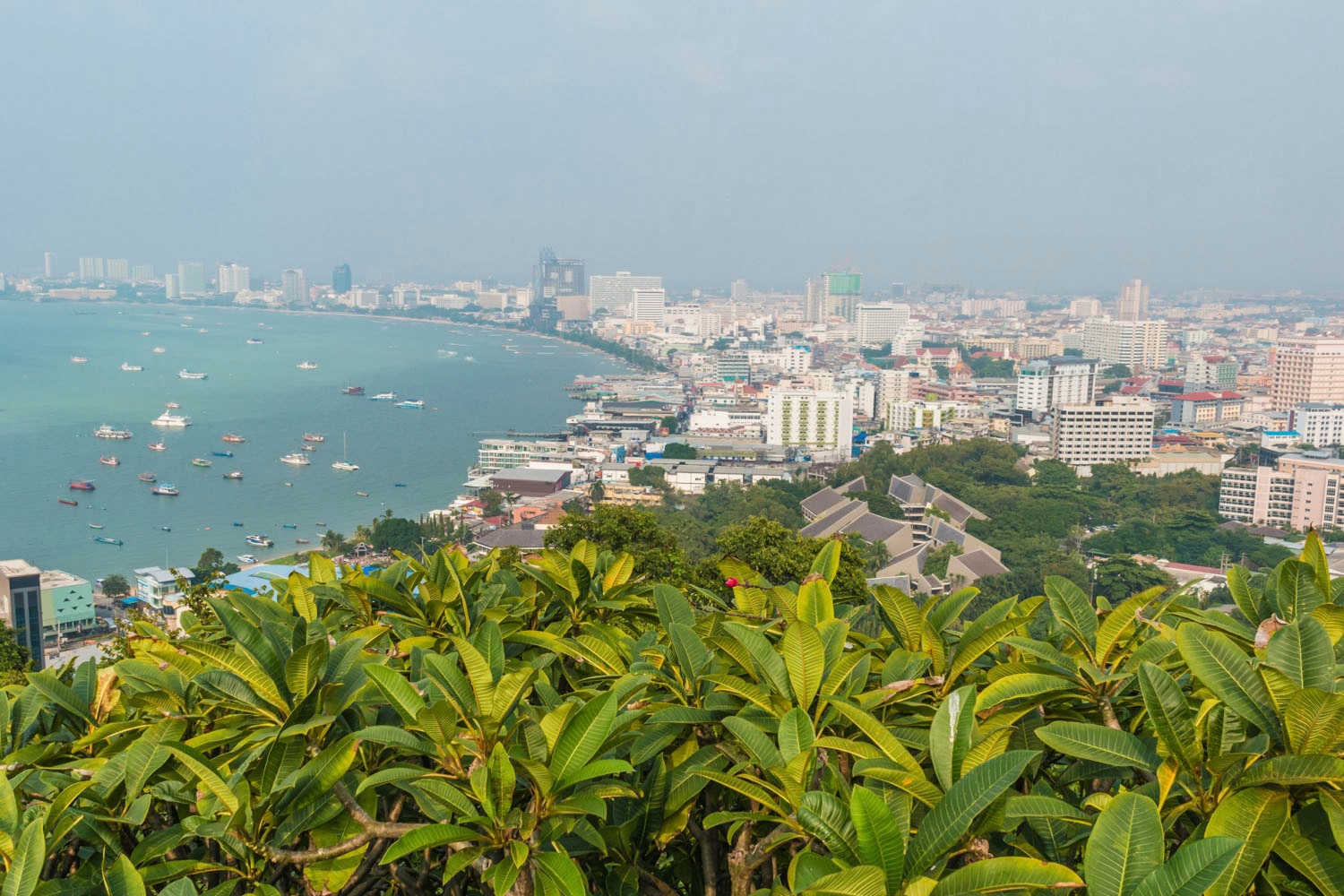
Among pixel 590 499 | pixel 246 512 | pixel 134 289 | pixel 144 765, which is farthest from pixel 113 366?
pixel 134 289

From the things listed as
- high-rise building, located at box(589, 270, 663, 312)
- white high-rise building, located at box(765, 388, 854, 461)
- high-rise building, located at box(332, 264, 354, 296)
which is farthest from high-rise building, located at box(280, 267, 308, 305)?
white high-rise building, located at box(765, 388, 854, 461)

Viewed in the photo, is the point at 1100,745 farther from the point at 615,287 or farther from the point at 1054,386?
the point at 615,287

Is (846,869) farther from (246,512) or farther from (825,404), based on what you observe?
(825,404)

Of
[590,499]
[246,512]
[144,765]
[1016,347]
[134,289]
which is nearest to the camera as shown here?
[144,765]

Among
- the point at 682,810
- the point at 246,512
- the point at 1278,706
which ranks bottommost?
the point at 246,512

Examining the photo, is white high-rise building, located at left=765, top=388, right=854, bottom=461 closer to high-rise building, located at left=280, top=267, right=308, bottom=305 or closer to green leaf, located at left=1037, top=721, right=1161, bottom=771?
green leaf, located at left=1037, top=721, right=1161, bottom=771

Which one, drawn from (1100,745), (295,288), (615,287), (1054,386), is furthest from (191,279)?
(1100,745)
